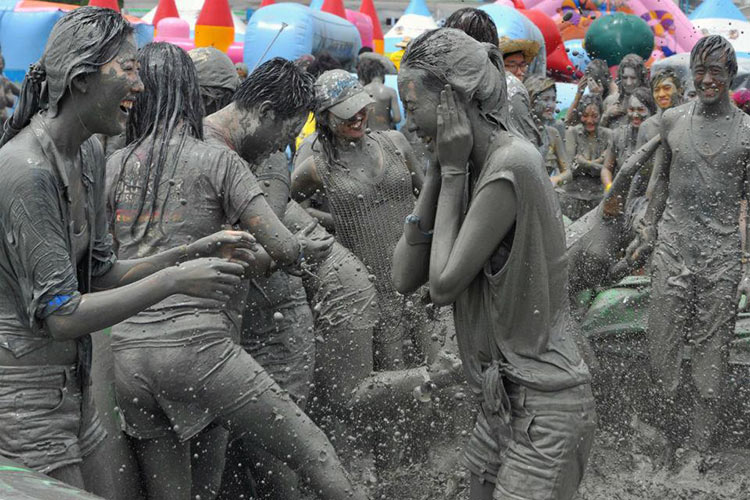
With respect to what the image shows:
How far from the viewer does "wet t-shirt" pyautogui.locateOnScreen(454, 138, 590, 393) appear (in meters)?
3.29

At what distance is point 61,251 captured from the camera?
3.17m

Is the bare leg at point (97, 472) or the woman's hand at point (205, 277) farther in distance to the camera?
the bare leg at point (97, 472)

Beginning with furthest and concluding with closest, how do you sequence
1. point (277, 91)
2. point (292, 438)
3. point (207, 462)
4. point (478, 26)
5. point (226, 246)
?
point (478, 26)
point (207, 462)
point (277, 91)
point (292, 438)
point (226, 246)

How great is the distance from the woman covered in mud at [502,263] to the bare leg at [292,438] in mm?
1133

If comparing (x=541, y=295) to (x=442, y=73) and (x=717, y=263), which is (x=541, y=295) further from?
(x=717, y=263)

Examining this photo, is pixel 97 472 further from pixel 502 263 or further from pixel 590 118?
pixel 590 118

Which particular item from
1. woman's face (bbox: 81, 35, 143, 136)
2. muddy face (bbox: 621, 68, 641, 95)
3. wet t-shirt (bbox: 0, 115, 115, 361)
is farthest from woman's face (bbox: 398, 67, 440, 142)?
muddy face (bbox: 621, 68, 641, 95)

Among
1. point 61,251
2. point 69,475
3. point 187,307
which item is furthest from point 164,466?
point 61,251

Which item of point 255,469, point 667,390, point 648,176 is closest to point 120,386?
point 255,469

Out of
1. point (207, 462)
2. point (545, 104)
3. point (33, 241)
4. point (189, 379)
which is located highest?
point (33, 241)

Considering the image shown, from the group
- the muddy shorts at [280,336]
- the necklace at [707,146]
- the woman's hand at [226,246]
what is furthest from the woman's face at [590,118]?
the woman's hand at [226,246]

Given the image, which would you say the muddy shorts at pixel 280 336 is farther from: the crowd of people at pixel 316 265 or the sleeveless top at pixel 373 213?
the sleeveless top at pixel 373 213

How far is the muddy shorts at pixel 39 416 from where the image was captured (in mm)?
3289

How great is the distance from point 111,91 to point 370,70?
689 cm
